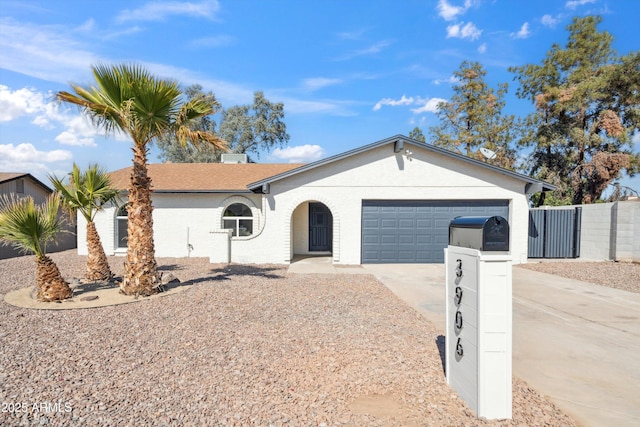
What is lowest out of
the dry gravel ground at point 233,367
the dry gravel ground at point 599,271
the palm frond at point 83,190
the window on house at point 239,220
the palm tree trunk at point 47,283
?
the dry gravel ground at point 599,271

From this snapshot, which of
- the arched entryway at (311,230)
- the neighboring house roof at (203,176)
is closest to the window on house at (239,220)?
the neighboring house roof at (203,176)

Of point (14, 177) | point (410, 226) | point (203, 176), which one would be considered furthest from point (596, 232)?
point (14, 177)

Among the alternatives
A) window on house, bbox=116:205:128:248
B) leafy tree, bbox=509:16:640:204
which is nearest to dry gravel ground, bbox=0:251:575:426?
window on house, bbox=116:205:128:248

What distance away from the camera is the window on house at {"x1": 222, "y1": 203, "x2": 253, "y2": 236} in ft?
53.2

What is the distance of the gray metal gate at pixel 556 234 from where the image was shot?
15.5m

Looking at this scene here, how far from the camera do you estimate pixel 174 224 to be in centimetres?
1595

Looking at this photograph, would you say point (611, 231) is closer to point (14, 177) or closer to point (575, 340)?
point (575, 340)

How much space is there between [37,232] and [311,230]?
1072 centimetres

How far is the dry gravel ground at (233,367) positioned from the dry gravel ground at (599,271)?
7.23 metres

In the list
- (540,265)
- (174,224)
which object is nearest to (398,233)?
(540,265)

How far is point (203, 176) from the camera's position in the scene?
58.2 ft

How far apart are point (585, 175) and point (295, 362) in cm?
2538

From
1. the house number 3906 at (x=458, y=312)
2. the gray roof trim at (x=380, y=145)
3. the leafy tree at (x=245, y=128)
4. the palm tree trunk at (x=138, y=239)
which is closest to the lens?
the house number 3906 at (x=458, y=312)

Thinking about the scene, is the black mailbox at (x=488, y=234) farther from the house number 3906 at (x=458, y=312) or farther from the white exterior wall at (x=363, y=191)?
the white exterior wall at (x=363, y=191)
